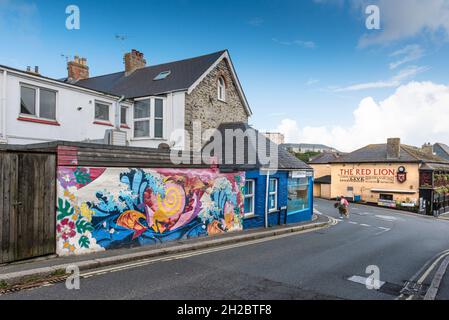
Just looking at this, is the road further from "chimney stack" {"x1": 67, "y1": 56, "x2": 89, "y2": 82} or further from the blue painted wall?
"chimney stack" {"x1": 67, "y1": 56, "x2": 89, "y2": 82}

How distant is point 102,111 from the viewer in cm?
1609

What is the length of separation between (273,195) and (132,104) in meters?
9.07

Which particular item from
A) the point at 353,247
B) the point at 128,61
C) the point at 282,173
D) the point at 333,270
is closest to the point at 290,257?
the point at 333,270

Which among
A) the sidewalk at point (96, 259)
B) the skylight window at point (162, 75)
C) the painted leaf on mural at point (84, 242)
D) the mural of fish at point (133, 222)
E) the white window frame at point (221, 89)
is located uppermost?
the skylight window at point (162, 75)

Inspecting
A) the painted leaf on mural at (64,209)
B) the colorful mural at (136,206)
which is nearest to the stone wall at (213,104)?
the colorful mural at (136,206)

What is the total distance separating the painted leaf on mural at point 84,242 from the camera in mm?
7824

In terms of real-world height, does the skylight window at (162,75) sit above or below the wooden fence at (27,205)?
above

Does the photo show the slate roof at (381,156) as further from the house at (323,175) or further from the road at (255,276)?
the road at (255,276)

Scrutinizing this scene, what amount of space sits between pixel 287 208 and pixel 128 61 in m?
15.3

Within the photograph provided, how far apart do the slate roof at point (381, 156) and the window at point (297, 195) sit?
2545 cm

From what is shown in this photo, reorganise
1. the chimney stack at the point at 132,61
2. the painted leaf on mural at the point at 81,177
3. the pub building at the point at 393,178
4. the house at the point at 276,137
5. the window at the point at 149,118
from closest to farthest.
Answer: the painted leaf on mural at the point at 81,177 < the window at the point at 149,118 < the house at the point at 276,137 < the chimney stack at the point at 132,61 < the pub building at the point at 393,178

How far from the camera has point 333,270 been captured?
7793 millimetres

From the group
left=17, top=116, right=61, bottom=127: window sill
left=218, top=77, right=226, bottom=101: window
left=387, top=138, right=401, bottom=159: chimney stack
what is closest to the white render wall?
left=17, top=116, right=61, bottom=127: window sill
